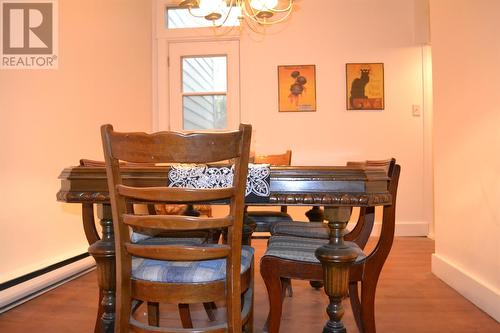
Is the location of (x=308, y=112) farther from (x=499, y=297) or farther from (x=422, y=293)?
(x=499, y=297)

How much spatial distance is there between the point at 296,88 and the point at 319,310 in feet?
8.45

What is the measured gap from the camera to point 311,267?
1.33 m

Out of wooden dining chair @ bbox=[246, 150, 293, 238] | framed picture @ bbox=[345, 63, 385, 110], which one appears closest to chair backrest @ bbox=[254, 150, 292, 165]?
wooden dining chair @ bbox=[246, 150, 293, 238]

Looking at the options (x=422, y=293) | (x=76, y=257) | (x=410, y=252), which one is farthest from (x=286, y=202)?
(x=410, y=252)

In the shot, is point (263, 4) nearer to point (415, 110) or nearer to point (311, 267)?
point (311, 267)

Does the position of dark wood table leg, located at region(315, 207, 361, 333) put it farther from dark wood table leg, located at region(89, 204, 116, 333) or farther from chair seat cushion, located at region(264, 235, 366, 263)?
dark wood table leg, located at region(89, 204, 116, 333)

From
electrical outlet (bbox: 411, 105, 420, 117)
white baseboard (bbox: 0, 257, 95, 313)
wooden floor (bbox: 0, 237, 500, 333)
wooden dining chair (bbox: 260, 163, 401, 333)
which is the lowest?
wooden floor (bbox: 0, 237, 500, 333)

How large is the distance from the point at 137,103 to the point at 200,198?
302 centimetres

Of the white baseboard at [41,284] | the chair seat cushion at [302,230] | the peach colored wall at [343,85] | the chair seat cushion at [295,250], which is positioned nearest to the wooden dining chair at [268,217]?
the chair seat cushion at [302,230]

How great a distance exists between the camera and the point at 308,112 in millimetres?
3939

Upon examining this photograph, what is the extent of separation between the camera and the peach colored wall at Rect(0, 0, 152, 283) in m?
2.10

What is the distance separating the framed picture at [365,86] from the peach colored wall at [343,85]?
62mm

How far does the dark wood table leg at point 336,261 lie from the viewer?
1.18 metres
